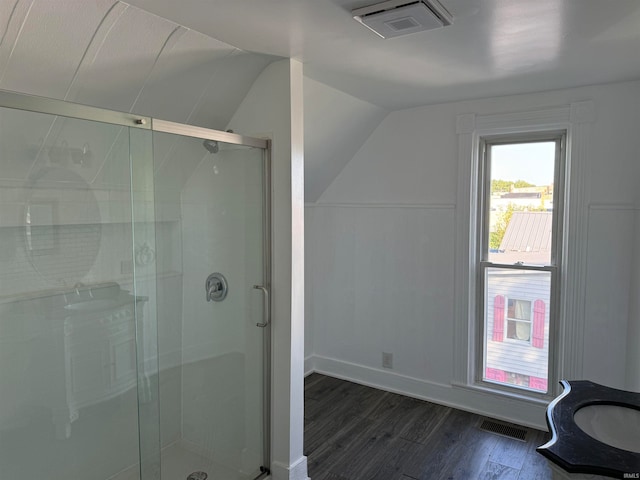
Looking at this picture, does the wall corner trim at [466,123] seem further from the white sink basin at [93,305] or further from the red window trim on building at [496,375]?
the white sink basin at [93,305]

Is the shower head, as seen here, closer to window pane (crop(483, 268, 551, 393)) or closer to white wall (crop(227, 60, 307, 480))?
white wall (crop(227, 60, 307, 480))

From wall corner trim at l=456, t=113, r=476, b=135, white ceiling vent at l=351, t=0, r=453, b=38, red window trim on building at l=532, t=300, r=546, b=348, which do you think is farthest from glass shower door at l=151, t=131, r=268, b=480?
red window trim on building at l=532, t=300, r=546, b=348

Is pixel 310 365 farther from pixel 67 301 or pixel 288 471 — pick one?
pixel 67 301

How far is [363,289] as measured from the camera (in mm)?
3738

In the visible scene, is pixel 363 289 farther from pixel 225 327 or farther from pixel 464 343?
pixel 225 327

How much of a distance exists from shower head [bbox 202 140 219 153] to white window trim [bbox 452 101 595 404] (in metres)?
1.77

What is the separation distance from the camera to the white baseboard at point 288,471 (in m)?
2.43

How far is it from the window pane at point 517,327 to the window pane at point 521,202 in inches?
5.3

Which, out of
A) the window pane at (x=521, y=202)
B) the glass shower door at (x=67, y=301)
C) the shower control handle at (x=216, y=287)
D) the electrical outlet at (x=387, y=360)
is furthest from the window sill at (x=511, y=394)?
the glass shower door at (x=67, y=301)

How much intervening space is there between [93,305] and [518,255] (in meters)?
2.62

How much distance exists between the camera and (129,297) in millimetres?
2049

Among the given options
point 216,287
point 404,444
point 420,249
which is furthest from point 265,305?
point 420,249

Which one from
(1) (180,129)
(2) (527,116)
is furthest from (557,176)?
(1) (180,129)

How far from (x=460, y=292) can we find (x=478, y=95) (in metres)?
1.36
